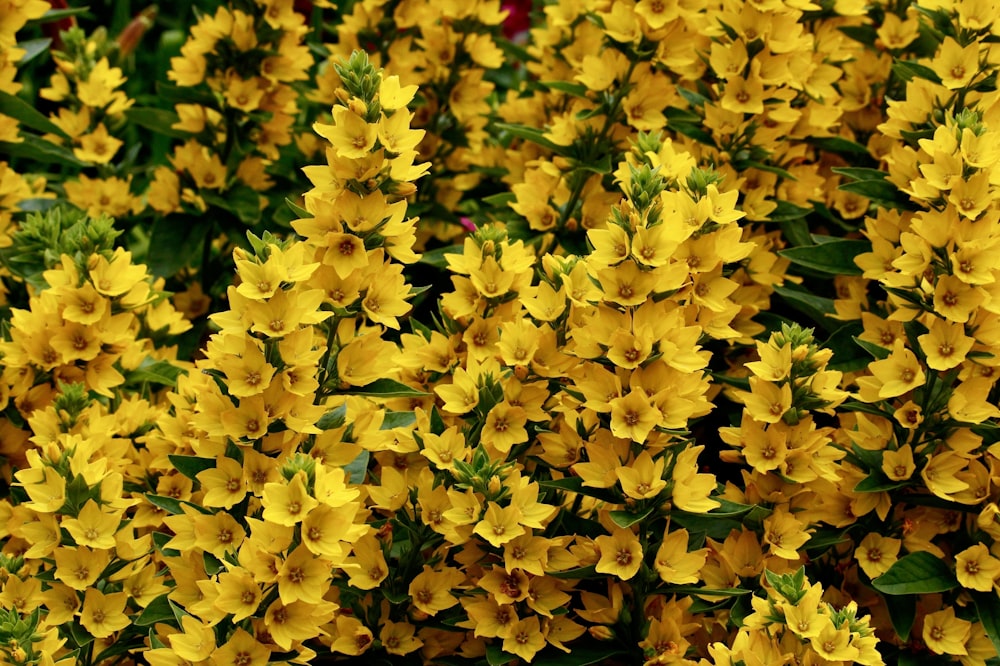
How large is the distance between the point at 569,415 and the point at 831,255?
0.84 metres

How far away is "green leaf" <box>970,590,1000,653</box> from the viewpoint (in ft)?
6.47

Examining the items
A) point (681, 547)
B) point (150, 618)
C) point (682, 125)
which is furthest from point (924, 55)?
point (150, 618)

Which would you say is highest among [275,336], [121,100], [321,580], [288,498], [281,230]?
[275,336]

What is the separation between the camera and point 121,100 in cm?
322

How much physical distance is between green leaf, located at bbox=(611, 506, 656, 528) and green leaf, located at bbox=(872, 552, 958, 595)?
16.6 inches

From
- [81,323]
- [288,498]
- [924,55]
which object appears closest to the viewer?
[288,498]

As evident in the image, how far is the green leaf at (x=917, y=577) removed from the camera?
1940mm

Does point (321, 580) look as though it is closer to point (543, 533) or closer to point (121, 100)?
point (543, 533)

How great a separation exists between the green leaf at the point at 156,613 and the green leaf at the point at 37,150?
1.36 m

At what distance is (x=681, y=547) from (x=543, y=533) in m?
0.24

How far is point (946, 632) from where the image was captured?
2.01 metres

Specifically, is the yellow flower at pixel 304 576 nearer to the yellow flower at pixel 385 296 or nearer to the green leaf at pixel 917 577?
the yellow flower at pixel 385 296

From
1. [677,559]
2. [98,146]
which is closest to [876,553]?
[677,559]

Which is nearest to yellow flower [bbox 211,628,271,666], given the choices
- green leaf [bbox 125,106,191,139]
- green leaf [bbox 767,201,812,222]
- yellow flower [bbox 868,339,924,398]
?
yellow flower [bbox 868,339,924,398]
